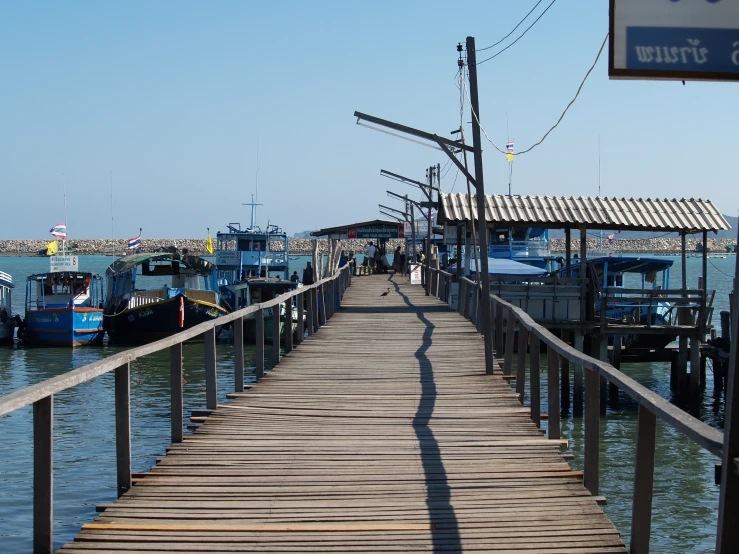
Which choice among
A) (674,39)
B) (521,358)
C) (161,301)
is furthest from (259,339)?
(161,301)

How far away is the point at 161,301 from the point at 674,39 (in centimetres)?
3040

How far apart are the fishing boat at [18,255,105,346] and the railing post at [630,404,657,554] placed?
30643 mm

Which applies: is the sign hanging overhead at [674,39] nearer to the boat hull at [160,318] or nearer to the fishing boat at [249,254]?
the boat hull at [160,318]

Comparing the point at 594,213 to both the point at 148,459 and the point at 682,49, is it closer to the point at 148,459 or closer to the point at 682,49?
the point at 148,459

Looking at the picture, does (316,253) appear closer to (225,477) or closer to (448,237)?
(448,237)

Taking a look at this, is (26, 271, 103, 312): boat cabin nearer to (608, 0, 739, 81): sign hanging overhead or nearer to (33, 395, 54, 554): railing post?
(33, 395, 54, 554): railing post

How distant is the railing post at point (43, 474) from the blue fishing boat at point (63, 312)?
29.5m

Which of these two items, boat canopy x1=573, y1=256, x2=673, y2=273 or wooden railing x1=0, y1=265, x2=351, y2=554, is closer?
wooden railing x1=0, y1=265, x2=351, y2=554

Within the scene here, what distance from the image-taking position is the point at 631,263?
2688cm

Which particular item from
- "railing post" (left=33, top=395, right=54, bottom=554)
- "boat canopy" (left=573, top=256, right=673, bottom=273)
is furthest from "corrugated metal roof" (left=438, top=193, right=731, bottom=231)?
"railing post" (left=33, top=395, right=54, bottom=554)

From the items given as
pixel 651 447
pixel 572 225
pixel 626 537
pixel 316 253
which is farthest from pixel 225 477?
pixel 316 253

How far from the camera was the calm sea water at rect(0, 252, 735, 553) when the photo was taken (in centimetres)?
1143

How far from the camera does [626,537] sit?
10703 millimetres

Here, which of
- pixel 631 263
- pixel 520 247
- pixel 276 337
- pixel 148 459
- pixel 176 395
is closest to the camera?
pixel 176 395
